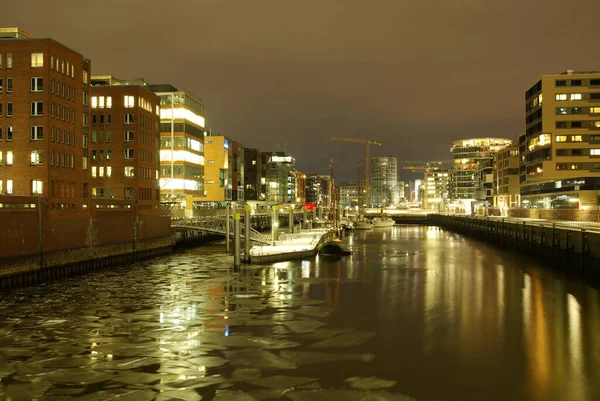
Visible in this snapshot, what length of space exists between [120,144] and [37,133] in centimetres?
3076

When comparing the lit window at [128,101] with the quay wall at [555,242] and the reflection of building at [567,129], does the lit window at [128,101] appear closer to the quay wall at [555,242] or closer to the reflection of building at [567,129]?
the quay wall at [555,242]

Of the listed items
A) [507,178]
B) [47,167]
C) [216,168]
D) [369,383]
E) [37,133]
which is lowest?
[369,383]

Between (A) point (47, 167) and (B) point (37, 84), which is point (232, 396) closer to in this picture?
(A) point (47, 167)

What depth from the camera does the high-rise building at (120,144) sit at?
3270 inches

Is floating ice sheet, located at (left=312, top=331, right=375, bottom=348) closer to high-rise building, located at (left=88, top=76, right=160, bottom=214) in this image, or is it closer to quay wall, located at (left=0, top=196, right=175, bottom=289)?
quay wall, located at (left=0, top=196, right=175, bottom=289)

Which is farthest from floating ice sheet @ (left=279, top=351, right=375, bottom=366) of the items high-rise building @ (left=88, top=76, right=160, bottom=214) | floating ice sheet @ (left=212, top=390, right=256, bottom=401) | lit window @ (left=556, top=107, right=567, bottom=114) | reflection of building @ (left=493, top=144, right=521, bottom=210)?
reflection of building @ (left=493, top=144, right=521, bottom=210)

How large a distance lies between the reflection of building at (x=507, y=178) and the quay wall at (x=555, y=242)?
2722 inches

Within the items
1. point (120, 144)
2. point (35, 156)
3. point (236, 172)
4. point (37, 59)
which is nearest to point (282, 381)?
point (35, 156)

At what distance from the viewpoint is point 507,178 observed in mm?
168875

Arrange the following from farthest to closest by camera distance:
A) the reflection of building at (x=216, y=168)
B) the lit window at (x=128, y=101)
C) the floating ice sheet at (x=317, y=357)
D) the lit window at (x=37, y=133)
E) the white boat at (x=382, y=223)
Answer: the white boat at (x=382, y=223) < the reflection of building at (x=216, y=168) < the lit window at (x=128, y=101) < the lit window at (x=37, y=133) < the floating ice sheet at (x=317, y=357)

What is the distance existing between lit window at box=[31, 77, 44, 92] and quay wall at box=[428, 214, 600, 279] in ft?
169

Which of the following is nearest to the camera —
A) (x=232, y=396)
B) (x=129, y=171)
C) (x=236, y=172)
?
(x=232, y=396)

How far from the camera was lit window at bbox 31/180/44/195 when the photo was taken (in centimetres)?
5234

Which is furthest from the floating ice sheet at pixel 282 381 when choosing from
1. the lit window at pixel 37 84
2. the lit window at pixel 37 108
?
the lit window at pixel 37 84
